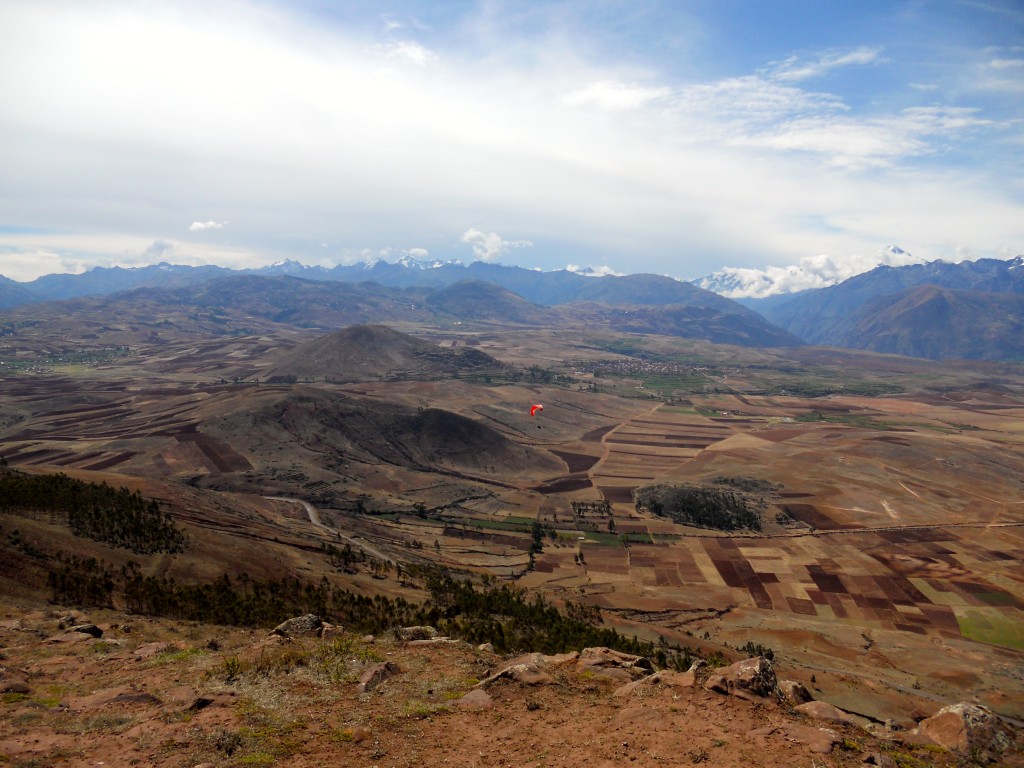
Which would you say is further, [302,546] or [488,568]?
[488,568]

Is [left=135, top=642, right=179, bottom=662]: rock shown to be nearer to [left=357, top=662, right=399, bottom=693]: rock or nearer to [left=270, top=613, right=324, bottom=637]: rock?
[left=270, top=613, right=324, bottom=637]: rock

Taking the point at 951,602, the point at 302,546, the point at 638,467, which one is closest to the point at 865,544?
the point at 951,602

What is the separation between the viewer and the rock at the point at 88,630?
104 feet

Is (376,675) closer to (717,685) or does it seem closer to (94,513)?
(717,685)

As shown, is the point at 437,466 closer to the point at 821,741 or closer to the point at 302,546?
the point at 302,546

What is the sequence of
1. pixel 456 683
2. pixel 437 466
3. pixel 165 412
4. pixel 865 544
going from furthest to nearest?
pixel 165 412 < pixel 437 466 < pixel 865 544 < pixel 456 683

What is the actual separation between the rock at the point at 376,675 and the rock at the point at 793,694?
64.4ft

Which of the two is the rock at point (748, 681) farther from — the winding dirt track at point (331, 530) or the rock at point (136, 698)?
the winding dirt track at point (331, 530)

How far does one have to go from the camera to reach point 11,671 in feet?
82.1

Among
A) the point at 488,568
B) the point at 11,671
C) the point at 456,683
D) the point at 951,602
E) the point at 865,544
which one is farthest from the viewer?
the point at 865,544

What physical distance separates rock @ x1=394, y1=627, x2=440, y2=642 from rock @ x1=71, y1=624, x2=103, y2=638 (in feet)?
57.3

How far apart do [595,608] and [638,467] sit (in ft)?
345

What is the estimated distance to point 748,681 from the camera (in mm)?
26047

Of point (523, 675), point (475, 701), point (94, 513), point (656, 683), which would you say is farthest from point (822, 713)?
point (94, 513)
